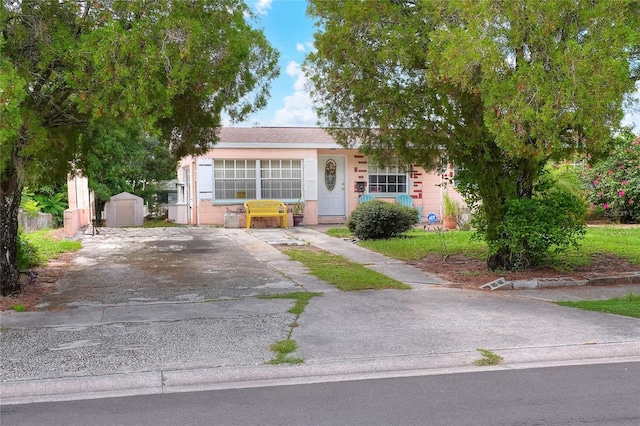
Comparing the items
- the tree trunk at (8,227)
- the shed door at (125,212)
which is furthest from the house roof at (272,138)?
the tree trunk at (8,227)

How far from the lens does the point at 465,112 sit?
984 centimetres

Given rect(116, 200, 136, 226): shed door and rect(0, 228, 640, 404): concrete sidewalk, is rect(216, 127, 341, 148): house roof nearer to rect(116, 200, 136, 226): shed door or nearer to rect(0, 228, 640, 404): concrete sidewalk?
rect(116, 200, 136, 226): shed door

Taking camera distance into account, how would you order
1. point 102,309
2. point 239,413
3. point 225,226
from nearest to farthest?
point 239,413
point 102,309
point 225,226

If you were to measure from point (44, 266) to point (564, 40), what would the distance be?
10085mm

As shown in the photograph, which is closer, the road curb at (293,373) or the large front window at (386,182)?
the road curb at (293,373)

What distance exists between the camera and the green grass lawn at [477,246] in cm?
1234

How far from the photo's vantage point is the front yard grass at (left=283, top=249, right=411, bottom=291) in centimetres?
970

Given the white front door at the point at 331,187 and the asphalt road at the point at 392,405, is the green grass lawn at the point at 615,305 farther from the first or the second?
the white front door at the point at 331,187

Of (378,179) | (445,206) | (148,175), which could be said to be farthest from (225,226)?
(148,175)

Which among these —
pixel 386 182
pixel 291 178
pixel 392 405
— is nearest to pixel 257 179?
pixel 291 178

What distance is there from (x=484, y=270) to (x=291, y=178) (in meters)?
11.9

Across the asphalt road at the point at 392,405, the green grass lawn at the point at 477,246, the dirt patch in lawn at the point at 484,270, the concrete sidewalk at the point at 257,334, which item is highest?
the green grass lawn at the point at 477,246

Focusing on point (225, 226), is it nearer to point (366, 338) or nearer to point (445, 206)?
point (445, 206)

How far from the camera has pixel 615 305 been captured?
8.15 m
